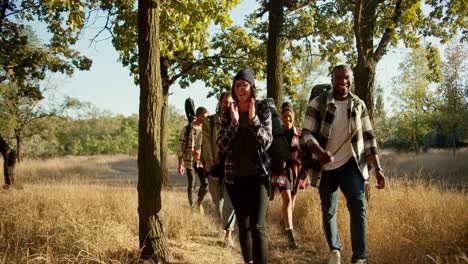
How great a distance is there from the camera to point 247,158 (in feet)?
13.3

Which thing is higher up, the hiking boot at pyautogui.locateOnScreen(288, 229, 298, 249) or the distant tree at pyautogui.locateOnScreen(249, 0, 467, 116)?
the distant tree at pyautogui.locateOnScreen(249, 0, 467, 116)

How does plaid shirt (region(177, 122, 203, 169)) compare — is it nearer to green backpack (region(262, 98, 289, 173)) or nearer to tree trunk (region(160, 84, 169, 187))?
green backpack (region(262, 98, 289, 173))

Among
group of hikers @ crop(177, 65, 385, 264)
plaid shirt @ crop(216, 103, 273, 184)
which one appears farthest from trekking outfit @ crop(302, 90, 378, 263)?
plaid shirt @ crop(216, 103, 273, 184)

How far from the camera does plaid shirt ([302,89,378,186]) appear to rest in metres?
4.07

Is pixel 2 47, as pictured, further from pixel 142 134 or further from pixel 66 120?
pixel 66 120

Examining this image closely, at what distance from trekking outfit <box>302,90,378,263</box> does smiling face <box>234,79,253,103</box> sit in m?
0.70

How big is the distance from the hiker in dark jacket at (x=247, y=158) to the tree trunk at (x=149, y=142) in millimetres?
861

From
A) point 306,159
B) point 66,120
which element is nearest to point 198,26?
point 306,159

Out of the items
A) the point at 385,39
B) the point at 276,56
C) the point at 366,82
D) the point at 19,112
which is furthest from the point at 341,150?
the point at 19,112

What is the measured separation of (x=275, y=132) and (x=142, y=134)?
1.53m

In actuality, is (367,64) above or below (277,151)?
above

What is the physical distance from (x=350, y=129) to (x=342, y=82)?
0.50 metres

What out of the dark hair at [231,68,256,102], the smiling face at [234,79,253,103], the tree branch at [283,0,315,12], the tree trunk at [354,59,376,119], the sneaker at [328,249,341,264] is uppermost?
the tree branch at [283,0,315,12]

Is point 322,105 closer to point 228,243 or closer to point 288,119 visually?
point 288,119
